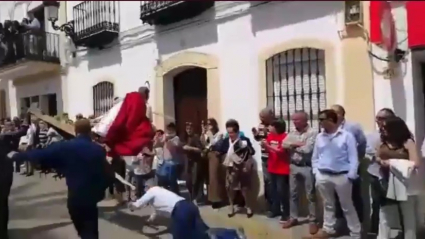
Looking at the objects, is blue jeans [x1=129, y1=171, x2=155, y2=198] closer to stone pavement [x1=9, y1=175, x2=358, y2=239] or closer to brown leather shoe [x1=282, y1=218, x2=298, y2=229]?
stone pavement [x1=9, y1=175, x2=358, y2=239]

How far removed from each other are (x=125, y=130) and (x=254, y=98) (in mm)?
2330

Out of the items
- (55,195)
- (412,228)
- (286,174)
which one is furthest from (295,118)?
(55,195)

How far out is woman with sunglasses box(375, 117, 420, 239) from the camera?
424cm

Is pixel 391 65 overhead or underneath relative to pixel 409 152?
overhead

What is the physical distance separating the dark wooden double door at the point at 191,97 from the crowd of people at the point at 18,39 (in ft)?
8.40

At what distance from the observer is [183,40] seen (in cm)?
A: 692

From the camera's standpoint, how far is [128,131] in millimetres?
4746

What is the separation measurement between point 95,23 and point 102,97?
90 cm

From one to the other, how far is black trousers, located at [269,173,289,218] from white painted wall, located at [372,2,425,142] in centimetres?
119

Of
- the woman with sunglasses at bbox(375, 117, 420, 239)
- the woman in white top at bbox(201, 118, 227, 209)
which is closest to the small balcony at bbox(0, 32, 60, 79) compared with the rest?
the woman in white top at bbox(201, 118, 227, 209)

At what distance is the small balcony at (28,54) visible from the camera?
4242mm

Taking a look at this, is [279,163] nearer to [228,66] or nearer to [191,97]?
[228,66]

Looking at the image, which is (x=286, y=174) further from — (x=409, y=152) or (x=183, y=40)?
(x=183, y=40)

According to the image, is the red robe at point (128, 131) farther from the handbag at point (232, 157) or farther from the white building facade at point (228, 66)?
the handbag at point (232, 157)
